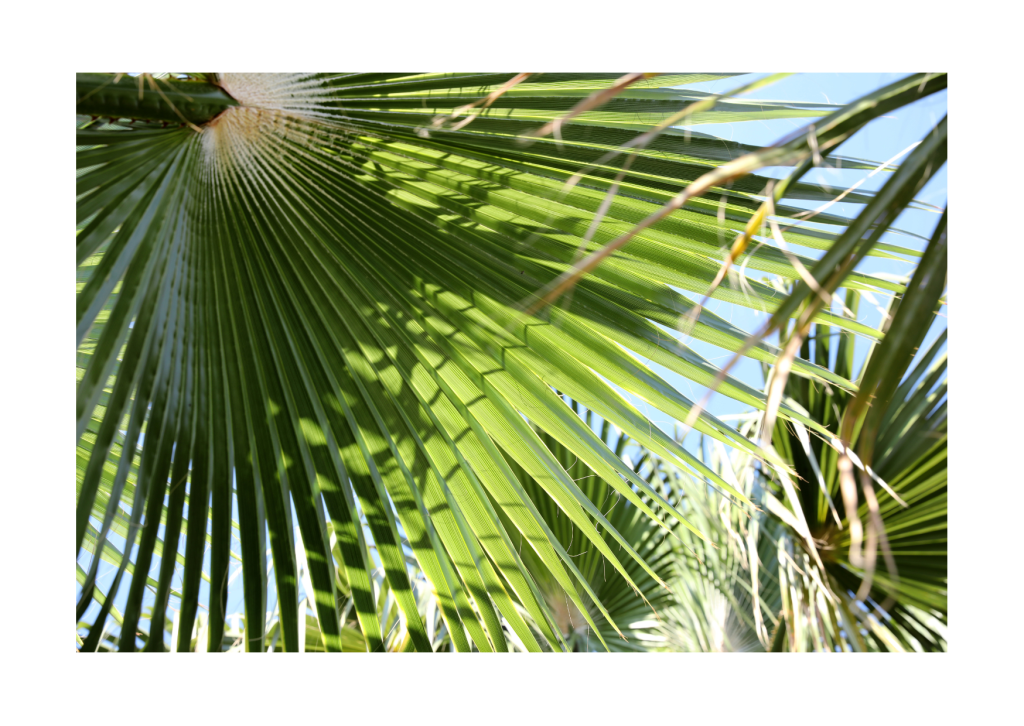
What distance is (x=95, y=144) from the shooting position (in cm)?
115

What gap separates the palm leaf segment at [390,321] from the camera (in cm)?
102

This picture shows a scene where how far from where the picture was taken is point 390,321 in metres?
1.04

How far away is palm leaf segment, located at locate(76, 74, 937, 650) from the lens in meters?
1.02
